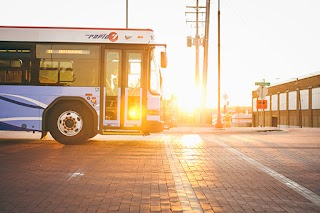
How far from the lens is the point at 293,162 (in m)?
11.1

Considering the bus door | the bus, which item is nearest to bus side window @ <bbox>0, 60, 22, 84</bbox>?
the bus

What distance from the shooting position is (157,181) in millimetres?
8078

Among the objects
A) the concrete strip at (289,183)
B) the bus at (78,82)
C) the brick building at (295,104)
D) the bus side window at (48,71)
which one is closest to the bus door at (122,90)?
the bus at (78,82)

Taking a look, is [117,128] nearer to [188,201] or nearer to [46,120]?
[46,120]

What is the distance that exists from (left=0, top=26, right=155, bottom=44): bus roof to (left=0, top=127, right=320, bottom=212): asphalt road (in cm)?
397

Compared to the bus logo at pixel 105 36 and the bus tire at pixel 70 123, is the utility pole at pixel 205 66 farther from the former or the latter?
the bus tire at pixel 70 123

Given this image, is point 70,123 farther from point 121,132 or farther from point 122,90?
point 122,90

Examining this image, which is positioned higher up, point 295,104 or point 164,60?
point 295,104

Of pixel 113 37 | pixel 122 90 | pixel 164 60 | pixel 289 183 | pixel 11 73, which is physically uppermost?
pixel 113 37

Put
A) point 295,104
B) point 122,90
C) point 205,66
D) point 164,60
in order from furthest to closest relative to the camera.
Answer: point 295,104, point 205,66, point 122,90, point 164,60

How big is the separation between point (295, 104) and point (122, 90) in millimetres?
57313

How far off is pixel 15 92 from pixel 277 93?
6776 centimetres

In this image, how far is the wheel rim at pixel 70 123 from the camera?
14758 millimetres

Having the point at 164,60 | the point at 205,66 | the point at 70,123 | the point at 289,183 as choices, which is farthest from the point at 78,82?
the point at 205,66
